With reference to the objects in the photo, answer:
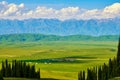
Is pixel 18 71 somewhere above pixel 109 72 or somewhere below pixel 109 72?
below

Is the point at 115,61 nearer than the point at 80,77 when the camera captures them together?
Yes

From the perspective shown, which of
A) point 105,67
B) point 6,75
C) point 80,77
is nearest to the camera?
point 105,67

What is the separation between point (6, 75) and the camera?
5531 inches

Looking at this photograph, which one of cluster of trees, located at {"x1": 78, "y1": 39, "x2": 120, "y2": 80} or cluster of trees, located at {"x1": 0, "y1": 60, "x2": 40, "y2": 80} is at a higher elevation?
cluster of trees, located at {"x1": 78, "y1": 39, "x2": 120, "y2": 80}

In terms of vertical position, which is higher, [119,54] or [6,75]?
[119,54]

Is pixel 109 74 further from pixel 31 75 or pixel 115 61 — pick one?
pixel 31 75

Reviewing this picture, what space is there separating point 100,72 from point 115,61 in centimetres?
765

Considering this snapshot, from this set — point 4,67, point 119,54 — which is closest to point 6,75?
point 4,67

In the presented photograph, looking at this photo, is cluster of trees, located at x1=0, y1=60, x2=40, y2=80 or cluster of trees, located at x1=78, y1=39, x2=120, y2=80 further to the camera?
cluster of trees, located at x1=0, y1=60, x2=40, y2=80

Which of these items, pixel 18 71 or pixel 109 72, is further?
pixel 18 71

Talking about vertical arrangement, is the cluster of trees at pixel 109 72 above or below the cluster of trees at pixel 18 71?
above

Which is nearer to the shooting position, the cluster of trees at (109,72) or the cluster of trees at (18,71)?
the cluster of trees at (109,72)

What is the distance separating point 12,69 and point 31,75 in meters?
7.70

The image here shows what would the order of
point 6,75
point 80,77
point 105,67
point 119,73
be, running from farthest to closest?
point 6,75 → point 80,77 → point 105,67 → point 119,73
